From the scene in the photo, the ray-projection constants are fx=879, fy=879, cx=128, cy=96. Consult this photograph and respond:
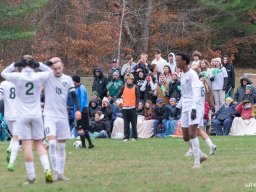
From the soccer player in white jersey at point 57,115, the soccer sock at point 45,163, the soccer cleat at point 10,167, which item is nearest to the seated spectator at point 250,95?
the soccer cleat at point 10,167

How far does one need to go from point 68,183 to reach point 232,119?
13825mm

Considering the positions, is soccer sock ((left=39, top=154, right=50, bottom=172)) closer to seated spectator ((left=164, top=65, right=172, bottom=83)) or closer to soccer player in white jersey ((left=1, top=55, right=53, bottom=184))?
soccer player in white jersey ((left=1, top=55, right=53, bottom=184))

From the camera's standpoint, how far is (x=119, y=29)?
49.4 metres

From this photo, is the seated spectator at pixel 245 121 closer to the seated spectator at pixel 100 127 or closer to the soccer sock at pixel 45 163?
the seated spectator at pixel 100 127

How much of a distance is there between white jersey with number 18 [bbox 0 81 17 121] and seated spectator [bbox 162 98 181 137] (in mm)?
9909

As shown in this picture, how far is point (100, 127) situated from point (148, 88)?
6.65 ft

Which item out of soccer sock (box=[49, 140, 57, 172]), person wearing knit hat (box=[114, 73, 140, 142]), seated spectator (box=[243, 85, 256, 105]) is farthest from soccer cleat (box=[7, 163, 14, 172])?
seated spectator (box=[243, 85, 256, 105])

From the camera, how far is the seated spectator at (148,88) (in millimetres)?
28406

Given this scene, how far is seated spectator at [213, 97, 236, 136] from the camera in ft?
90.5

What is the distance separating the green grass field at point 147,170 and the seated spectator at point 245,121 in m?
3.93

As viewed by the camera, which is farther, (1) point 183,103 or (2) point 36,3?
(2) point 36,3

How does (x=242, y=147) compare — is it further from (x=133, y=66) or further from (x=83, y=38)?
(x=83, y=38)

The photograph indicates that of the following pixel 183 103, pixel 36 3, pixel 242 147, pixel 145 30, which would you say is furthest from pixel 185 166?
pixel 145 30

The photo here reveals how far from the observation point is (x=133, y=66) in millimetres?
29531
